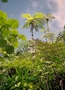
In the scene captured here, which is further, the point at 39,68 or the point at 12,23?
the point at 39,68

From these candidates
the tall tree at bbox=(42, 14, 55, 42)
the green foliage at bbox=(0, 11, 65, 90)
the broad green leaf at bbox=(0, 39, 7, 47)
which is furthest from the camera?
the tall tree at bbox=(42, 14, 55, 42)

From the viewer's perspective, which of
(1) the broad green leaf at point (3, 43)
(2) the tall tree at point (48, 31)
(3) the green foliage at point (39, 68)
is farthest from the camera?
(2) the tall tree at point (48, 31)

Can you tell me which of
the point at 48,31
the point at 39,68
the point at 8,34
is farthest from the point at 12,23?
the point at 48,31

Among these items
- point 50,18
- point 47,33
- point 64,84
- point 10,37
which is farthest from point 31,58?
point 50,18

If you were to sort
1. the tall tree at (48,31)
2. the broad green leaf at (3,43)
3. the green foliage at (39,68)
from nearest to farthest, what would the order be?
the broad green leaf at (3,43), the green foliage at (39,68), the tall tree at (48,31)

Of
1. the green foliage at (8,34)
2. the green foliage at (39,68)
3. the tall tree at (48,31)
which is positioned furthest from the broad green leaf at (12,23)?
the tall tree at (48,31)

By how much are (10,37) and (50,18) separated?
123 feet

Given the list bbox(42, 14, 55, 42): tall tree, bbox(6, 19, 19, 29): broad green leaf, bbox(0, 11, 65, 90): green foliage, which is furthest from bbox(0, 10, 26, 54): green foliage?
bbox(42, 14, 55, 42): tall tree

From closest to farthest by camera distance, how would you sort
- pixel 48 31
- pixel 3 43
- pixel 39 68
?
pixel 3 43 < pixel 39 68 < pixel 48 31

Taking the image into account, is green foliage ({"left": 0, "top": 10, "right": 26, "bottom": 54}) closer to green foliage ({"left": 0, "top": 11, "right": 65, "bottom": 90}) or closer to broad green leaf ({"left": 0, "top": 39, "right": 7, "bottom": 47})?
broad green leaf ({"left": 0, "top": 39, "right": 7, "bottom": 47})

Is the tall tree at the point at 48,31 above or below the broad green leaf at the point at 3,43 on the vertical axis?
above

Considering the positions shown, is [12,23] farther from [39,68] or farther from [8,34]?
[39,68]

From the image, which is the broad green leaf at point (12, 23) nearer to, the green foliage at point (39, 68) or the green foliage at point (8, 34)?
the green foliage at point (8, 34)

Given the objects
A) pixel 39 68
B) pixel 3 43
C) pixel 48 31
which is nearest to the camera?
pixel 3 43
